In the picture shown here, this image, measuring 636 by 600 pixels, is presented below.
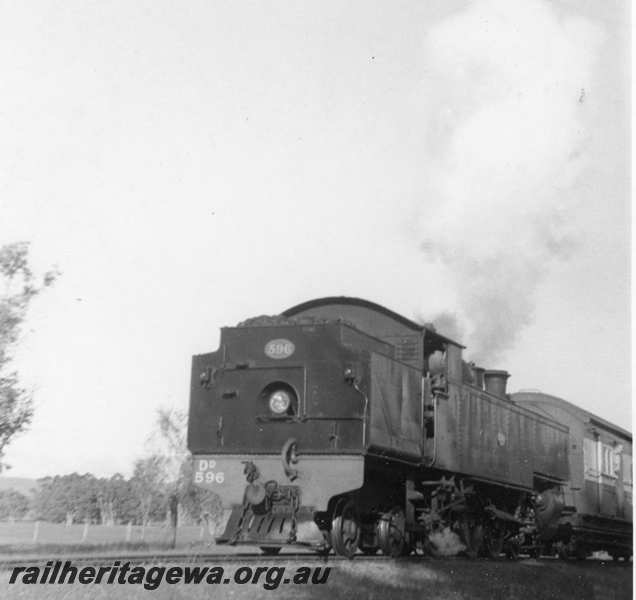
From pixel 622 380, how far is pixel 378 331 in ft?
16.7

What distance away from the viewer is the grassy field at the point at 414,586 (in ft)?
23.4

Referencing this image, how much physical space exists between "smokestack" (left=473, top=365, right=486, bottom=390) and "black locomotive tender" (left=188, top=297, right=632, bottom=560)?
0.06 m

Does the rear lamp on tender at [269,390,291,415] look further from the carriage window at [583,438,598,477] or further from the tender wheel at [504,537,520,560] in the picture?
the carriage window at [583,438,598,477]

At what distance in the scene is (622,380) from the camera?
47.6ft

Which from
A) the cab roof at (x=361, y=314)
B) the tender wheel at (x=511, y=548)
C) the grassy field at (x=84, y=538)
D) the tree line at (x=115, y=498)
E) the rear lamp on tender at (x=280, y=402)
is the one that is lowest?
the grassy field at (x=84, y=538)

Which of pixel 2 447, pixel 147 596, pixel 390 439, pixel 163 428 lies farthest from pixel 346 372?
pixel 163 428

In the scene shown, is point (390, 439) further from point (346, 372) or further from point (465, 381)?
point (465, 381)

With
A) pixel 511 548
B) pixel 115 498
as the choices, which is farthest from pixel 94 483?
pixel 511 548

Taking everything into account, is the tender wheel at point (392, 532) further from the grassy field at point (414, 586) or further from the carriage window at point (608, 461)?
the carriage window at point (608, 461)

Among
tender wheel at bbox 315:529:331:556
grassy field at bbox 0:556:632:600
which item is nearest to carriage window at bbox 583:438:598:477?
grassy field at bbox 0:556:632:600

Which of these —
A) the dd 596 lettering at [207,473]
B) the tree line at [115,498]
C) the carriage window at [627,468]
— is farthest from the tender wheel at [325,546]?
the carriage window at [627,468]

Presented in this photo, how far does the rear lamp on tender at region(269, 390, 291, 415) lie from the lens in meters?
10.7

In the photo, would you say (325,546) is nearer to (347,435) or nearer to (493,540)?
(347,435)

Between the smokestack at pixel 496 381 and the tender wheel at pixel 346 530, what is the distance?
505 cm
